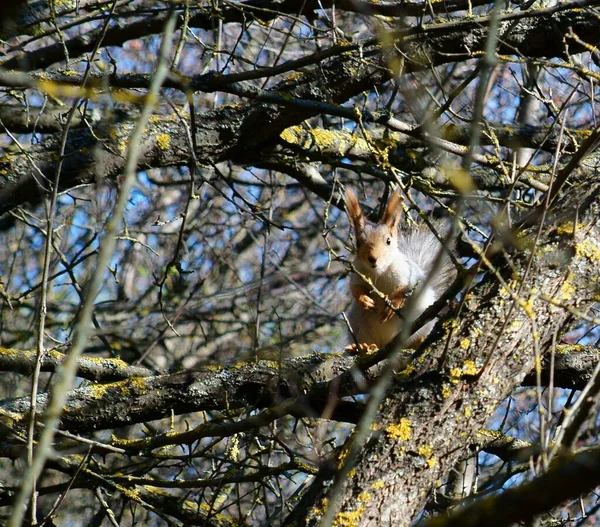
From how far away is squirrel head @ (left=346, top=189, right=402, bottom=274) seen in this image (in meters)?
4.76

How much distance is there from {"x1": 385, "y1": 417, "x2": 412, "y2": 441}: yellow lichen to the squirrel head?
2.54m

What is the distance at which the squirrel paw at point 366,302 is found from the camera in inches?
185

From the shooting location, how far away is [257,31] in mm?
8562

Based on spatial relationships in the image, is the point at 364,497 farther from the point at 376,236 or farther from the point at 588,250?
the point at 376,236

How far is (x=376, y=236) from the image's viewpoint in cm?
492

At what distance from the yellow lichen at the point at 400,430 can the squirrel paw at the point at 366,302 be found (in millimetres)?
2466

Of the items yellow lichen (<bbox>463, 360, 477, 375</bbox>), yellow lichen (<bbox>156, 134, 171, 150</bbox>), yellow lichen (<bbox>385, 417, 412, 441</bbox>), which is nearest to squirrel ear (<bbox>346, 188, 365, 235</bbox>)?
yellow lichen (<bbox>156, 134, 171, 150</bbox>)

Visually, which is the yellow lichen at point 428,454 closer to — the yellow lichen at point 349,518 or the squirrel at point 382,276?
the yellow lichen at point 349,518

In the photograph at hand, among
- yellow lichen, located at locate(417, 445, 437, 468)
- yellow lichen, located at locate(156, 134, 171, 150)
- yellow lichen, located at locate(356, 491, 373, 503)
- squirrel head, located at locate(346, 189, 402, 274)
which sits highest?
squirrel head, located at locate(346, 189, 402, 274)

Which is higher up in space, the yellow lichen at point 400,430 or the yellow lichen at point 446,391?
the yellow lichen at point 446,391

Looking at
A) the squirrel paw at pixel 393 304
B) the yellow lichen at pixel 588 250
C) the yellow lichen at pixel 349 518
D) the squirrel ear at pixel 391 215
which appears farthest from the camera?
the squirrel ear at pixel 391 215

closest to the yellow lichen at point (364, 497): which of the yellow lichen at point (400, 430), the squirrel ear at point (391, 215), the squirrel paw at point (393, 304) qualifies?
the yellow lichen at point (400, 430)

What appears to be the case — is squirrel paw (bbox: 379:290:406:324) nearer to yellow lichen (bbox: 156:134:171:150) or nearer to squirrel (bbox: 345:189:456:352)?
squirrel (bbox: 345:189:456:352)

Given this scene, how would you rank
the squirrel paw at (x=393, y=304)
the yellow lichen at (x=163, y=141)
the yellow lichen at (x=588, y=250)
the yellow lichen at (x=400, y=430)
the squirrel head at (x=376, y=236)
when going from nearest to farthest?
the yellow lichen at (x=400, y=430) → the yellow lichen at (x=588, y=250) → the yellow lichen at (x=163, y=141) → the squirrel paw at (x=393, y=304) → the squirrel head at (x=376, y=236)
